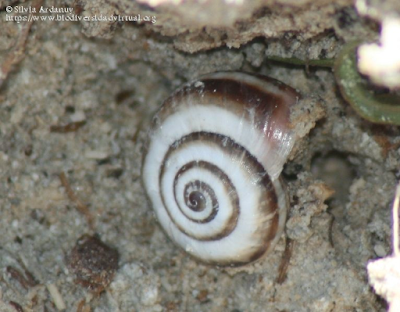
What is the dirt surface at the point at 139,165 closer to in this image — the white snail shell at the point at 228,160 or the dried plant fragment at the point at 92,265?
the dried plant fragment at the point at 92,265

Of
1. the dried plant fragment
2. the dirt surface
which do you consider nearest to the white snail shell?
the dirt surface

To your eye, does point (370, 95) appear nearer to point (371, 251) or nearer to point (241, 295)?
point (371, 251)

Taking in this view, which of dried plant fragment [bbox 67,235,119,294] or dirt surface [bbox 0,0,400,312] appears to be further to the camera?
dried plant fragment [bbox 67,235,119,294]

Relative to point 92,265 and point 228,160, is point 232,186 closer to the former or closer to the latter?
point 228,160

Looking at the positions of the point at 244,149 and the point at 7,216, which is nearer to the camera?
the point at 244,149

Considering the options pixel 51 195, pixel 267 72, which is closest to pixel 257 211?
pixel 267 72

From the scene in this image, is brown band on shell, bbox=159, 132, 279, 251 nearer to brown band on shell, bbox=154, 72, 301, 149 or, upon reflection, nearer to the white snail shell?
the white snail shell
